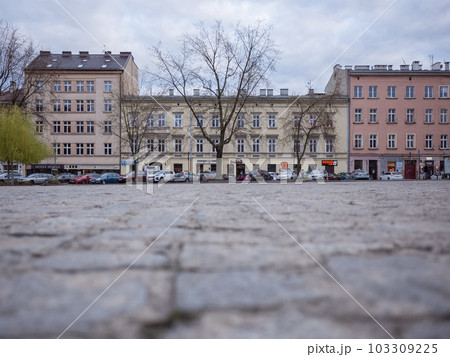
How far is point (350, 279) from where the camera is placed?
5.77 feet

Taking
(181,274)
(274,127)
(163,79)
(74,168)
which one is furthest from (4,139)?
(274,127)

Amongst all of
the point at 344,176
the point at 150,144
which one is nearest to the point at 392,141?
the point at 344,176

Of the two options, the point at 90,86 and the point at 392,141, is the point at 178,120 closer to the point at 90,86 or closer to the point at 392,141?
the point at 90,86

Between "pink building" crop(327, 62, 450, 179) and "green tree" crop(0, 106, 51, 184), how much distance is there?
119ft

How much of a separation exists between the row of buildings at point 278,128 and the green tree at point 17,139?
18236mm

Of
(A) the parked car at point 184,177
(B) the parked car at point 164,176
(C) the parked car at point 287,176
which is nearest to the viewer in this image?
(B) the parked car at point 164,176

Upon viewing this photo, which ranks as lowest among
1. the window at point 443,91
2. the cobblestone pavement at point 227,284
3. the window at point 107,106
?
the cobblestone pavement at point 227,284

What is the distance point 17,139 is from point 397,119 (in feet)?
142

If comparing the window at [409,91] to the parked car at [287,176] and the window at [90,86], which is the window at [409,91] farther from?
the window at [90,86]

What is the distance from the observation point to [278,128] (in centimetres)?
4525

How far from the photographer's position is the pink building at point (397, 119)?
44.3 meters

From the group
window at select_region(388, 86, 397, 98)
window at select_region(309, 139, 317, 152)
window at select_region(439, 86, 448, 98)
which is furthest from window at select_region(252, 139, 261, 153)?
window at select_region(439, 86, 448, 98)

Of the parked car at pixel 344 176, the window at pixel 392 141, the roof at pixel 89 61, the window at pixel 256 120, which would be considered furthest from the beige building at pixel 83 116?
the window at pixel 392 141
